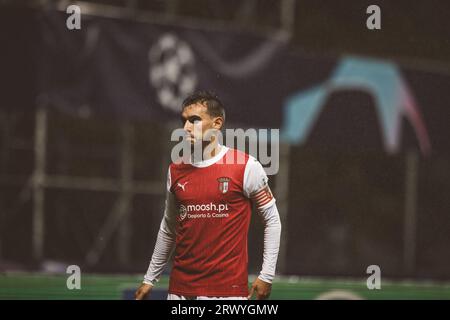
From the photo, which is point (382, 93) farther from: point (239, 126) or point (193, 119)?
point (193, 119)

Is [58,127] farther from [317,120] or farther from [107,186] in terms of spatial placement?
[317,120]

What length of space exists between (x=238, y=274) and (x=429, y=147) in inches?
551

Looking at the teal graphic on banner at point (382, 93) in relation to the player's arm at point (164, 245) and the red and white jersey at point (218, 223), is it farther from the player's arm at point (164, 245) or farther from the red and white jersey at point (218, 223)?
the red and white jersey at point (218, 223)

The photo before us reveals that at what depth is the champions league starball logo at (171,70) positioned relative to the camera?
1658cm

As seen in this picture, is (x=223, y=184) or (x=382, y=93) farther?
(x=382, y=93)

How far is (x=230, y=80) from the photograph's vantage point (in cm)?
1728

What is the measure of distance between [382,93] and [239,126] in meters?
3.49

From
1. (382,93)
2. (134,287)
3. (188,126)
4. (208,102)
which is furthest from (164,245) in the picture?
(382,93)

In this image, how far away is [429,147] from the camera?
64.0 feet

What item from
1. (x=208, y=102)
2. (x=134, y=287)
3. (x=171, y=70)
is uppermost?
(x=171, y=70)

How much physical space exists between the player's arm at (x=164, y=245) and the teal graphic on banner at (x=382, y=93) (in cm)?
1194
